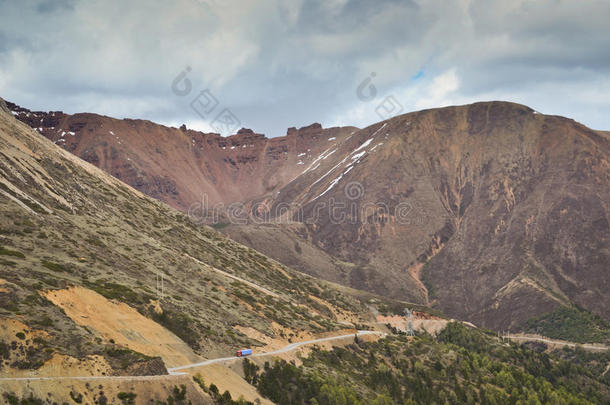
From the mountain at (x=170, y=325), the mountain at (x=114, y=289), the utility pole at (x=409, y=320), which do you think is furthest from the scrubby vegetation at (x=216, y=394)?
the utility pole at (x=409, y=320)

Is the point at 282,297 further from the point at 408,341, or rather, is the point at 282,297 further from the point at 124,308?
the point at 124,308

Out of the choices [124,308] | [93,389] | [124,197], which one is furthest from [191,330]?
[124,197]

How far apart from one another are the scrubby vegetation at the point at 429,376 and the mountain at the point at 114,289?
7.93m

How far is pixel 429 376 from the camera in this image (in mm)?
110312

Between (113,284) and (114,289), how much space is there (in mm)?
1740

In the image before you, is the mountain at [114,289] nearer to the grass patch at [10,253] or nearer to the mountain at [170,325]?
the mountain at [170,325]

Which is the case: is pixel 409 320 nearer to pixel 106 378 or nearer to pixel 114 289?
pixel 114 289

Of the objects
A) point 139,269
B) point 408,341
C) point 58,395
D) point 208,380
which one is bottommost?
point 408,341

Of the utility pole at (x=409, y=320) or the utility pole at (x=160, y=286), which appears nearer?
the utility pole at (x=160, y=286)

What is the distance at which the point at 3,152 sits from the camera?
96.8 m

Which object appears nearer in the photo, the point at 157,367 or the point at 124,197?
the point at 157,367

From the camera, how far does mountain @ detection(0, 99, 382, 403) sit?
48062mm

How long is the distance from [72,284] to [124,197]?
78.0m

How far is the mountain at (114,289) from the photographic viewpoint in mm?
48062
